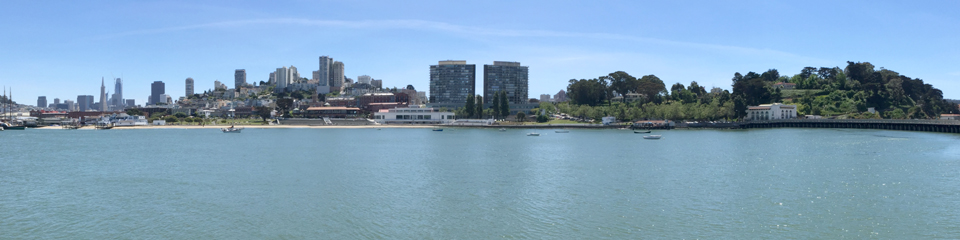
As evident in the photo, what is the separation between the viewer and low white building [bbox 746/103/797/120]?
13675cm

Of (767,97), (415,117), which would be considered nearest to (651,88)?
(767,97)

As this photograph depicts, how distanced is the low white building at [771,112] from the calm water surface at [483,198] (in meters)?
Answer: 89.2

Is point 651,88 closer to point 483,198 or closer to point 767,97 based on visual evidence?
point 767,97

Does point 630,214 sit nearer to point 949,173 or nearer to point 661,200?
point 661,200

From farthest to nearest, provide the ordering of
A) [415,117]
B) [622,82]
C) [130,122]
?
[622,82] < [415,117] < [130,122]

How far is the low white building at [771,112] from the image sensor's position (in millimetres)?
136750

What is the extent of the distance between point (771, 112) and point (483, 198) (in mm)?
127244

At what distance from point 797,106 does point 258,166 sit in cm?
14078

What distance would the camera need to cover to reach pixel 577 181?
36.3 meters

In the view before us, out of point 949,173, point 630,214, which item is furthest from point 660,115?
point 630,214

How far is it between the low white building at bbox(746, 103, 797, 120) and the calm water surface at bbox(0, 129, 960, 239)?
89.2 metres

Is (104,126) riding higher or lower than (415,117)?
lower

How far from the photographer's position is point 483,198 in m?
30.1

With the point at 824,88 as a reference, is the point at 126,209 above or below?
below
